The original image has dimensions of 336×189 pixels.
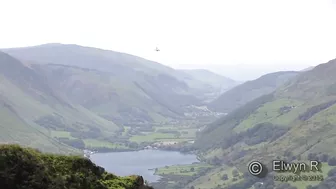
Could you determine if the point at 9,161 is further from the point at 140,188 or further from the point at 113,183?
the point at 140,188

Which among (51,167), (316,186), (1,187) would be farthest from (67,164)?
(316,186)

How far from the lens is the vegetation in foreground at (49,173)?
2534cm

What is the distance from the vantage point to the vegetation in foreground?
83.1 feet

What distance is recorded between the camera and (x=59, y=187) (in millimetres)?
26469

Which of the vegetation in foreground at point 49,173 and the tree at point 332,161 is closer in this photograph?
the vegetation in foreground at point 49,173

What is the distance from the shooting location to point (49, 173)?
27359 millimetres

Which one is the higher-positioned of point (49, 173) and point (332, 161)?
point (49, 173)

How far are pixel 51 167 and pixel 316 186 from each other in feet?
523

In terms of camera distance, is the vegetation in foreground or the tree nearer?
the vegetation in foreground

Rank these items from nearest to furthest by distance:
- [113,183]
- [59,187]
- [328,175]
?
1. [59,187]
2. [113,183]
3. [328,175]

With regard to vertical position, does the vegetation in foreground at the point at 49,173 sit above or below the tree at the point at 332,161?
above

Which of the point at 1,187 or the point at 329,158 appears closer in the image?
the point at 1,187

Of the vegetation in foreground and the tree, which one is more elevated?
the vegetation in foreground

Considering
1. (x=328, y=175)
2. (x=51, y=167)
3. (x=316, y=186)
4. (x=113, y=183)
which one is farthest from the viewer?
(x=328, y=175)
